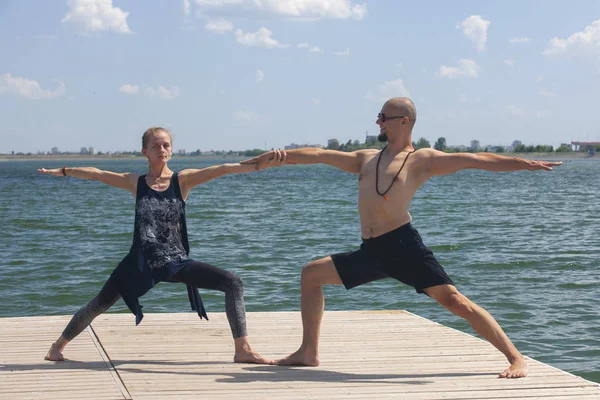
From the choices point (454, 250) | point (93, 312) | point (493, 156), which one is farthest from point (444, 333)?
point (454, 250)

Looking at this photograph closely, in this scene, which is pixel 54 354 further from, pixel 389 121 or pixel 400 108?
pixel 400 108

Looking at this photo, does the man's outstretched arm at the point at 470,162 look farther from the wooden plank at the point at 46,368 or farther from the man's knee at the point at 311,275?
the wooden plank at the point at 46,368

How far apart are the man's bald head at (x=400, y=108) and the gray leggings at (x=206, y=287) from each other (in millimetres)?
1756

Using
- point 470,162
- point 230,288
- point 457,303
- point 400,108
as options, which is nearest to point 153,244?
point 230,288

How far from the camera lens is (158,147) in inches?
276

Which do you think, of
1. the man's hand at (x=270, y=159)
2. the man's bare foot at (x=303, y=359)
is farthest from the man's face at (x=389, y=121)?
the man's bare foot at (x=303, y=359)

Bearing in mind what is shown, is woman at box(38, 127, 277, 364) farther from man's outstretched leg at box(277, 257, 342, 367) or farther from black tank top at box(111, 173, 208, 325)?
man's outstretched leg at box(277, 257, 342, 367)

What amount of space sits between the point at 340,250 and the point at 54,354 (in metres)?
16.4

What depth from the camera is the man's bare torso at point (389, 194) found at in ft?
21.6

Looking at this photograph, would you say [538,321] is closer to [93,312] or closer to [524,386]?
[524,386]

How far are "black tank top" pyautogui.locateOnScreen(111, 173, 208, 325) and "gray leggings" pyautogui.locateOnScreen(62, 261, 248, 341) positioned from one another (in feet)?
0.27

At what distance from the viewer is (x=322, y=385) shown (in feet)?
20.8

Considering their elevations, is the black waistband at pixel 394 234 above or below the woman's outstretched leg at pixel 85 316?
above

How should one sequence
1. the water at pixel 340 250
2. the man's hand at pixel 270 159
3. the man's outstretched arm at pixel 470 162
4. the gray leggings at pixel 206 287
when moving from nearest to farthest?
the man's outstretched arm at pixel 470 162, the gray leggings at pixel 206 287, the man's hand at pixel 270 159, the water at pixel 340 250
